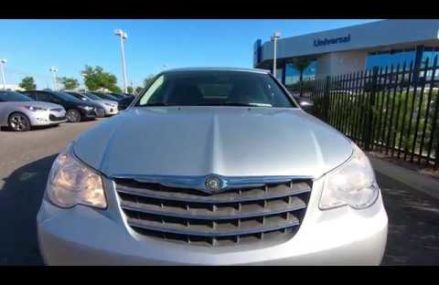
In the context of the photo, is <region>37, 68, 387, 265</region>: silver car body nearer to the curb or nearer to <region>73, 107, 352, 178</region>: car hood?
<region>73, 107, 352, 178</region>: car hood

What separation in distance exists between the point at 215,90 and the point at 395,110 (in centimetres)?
443

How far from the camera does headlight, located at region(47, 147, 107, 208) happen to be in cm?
196

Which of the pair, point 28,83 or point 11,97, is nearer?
point 11,97

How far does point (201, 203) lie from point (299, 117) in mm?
1361

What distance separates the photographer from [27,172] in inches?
229

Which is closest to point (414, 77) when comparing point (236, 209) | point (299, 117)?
point (299, 117)

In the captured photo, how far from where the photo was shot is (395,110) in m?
6.86

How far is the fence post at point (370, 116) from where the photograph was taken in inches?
295

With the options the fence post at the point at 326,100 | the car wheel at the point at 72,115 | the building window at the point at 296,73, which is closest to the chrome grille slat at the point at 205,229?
the fence post at the point at 326,100

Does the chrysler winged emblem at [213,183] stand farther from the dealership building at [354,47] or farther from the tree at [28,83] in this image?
the tree at [28,83]

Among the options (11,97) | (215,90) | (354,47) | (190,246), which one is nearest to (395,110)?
(215,90)

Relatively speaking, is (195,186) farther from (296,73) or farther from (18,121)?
(296,73)

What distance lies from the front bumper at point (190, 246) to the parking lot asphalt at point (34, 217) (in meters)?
1.25
